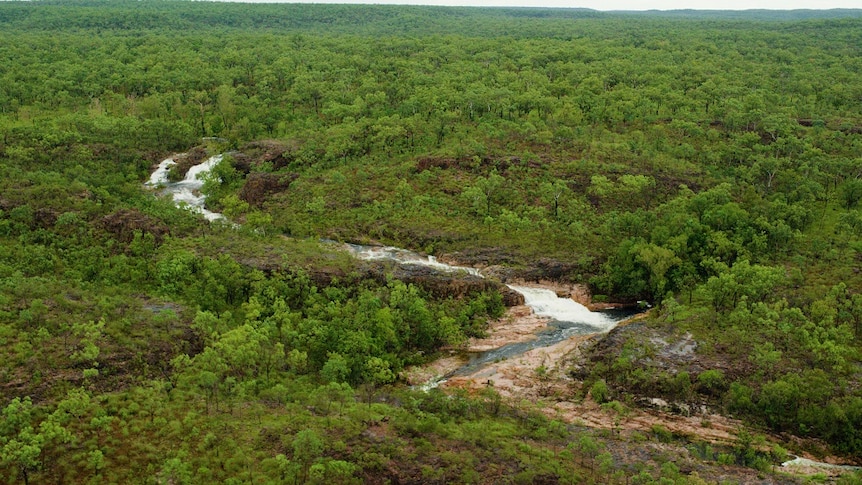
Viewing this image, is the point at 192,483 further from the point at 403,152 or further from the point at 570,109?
the point at 570,109

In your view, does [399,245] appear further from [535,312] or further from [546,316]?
[546,316]

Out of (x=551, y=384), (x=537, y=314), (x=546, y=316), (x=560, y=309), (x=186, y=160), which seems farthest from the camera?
(x=186, y=160)

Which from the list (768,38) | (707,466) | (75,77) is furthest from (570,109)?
(768,38)

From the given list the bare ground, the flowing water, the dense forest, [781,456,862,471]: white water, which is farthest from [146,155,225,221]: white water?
[781,456,862,471]: white water

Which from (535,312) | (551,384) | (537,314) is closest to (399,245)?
(535,312)

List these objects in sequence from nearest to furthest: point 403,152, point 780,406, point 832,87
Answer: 1. point 780,406
2. point 403,152
3. point 832,87

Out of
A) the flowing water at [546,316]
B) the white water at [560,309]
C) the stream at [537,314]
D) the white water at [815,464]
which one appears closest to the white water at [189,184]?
the stream at [537,314]
